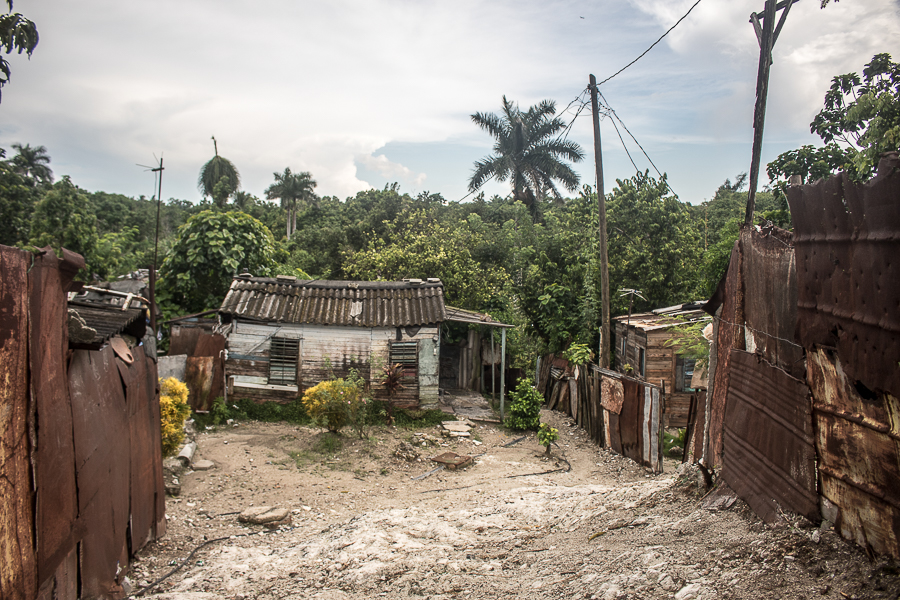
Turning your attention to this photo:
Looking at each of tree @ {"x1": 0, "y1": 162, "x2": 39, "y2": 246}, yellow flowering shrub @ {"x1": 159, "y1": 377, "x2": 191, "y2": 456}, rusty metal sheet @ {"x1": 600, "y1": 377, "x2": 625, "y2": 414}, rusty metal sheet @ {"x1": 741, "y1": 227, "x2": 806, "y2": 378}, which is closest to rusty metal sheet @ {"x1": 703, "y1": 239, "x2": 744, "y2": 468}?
rusty metal sheet @ {"x1": 741, "y1": 227, "x2": 806, "y2": 378}

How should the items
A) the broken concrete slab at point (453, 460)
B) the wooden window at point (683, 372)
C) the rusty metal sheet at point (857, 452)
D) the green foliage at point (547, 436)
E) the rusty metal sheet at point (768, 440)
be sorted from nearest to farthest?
the rusty metal sheet at point (857, 452) → the rusty metal sheet at point (768, 440) → the broken concrete slab at point (453, 460) → the green foliage at point (547, 436) → the wooden window at point (683, 372)

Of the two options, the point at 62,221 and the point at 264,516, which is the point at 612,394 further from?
the point at 62,221

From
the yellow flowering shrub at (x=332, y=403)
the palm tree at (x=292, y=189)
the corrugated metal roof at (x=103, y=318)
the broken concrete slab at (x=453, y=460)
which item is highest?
the palm tree at (x=292, y=189)

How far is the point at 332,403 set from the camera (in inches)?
428

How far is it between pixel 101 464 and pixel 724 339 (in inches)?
207

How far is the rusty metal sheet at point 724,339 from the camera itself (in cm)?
412

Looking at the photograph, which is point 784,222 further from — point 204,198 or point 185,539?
point 204,198

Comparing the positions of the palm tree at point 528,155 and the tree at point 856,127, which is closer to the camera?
the tree at point 856,127

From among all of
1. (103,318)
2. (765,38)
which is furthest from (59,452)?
(765,38)

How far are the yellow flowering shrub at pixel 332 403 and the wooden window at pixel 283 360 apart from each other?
2429 millimetres

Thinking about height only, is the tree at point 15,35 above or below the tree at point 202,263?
above

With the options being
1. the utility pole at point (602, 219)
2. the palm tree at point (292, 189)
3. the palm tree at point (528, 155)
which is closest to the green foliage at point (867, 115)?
the utility pole at point (602, 219)

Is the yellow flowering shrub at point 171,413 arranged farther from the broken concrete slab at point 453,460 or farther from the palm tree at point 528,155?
the palm tree at point 528,155

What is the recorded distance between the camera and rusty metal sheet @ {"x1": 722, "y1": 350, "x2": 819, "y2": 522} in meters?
2.98
